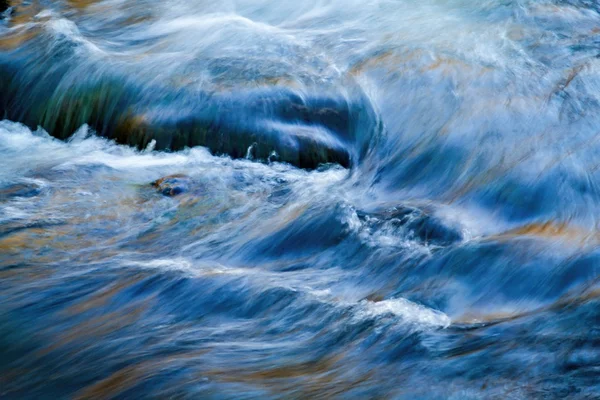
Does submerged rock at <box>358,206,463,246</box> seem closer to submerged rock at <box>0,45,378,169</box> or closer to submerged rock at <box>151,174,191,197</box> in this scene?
submerged rock at <box>0,45,378,169</box>

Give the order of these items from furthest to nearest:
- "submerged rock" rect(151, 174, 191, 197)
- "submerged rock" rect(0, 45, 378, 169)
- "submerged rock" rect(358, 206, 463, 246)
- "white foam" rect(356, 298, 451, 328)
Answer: "submerged rock" rect(0, 45, 378, 169)
"submerged rock" rect(151, 174, 191, 197)
"submerged rock" rect(358, 206, 463, 246)
"white foam" rect(356, 298, 451, 328)

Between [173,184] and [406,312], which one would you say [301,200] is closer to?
[173,184]

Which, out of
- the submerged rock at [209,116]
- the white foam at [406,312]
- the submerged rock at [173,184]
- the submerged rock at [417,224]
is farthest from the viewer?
the submerged rock at [209,116]

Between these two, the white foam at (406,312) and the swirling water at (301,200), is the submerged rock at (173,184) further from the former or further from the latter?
the white foam at (406,312)

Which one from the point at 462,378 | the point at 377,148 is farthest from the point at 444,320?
the point at 377,148

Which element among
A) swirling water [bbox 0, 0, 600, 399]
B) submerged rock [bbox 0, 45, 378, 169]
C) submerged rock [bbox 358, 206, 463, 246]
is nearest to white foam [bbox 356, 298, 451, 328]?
swirling water [bbox 0, 0, 600, 399]

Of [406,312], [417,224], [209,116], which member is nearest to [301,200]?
[417,224]

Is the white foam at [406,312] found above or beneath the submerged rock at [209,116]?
beneath

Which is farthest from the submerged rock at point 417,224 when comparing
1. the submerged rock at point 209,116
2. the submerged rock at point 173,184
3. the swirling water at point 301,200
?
the submerged rock at point 173,184

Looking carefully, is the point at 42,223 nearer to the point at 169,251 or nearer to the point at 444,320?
the point at 169,251
